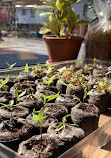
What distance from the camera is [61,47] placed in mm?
2141

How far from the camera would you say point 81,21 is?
90.9 inches

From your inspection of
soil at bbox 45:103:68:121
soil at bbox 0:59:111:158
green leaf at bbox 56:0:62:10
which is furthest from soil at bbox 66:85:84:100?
green leaf at bbox 56:0:62:10

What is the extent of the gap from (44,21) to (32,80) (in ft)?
3.47

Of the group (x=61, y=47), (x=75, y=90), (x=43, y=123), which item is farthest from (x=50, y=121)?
(x=61, y=47)

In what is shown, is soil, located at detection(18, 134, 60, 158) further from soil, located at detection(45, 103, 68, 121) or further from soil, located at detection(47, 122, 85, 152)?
soil, located at detection(45, 103, 68, 121)

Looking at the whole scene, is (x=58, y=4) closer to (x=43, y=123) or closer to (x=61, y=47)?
(x=61, y=47)

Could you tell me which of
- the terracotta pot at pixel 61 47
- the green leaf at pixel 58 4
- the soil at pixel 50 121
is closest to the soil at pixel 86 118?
the soil at pixel 50 121

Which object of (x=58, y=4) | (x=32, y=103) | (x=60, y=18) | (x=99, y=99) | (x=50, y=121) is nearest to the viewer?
(x=50, y=121)

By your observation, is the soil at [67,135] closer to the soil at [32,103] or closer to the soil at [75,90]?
the soil at [32,103]

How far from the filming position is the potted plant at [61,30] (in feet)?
6.99

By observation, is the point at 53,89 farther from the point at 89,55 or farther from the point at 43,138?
the point at 89,55

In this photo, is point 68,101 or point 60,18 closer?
point 68,101

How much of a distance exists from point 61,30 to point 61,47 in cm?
19

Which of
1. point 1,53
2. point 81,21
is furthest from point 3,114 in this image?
point 81,21
